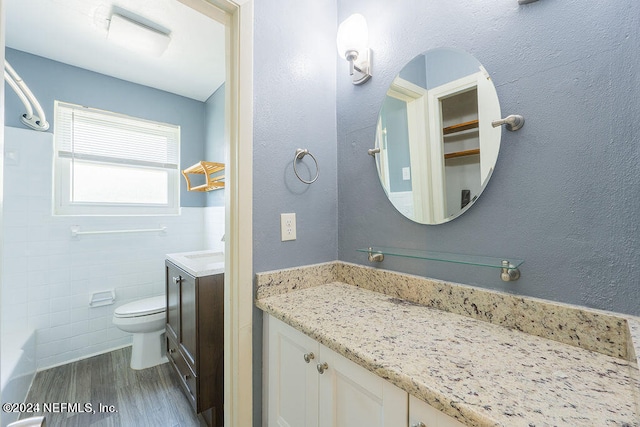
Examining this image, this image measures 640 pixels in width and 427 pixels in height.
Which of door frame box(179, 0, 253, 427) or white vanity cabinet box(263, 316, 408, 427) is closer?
white vanity cabinet box(263, 316, 408, 427)

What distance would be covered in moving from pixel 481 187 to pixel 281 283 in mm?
818

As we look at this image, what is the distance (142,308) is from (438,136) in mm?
2408

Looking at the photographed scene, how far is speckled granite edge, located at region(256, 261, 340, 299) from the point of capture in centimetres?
105

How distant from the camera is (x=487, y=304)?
0.81m

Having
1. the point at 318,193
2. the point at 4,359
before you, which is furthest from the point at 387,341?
the point at 4,359

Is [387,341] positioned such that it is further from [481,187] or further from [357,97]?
[357,97]

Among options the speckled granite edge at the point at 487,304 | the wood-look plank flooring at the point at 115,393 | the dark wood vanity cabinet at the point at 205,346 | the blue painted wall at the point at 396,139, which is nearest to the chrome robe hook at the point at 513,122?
the blue painted wall at the point at 396,139

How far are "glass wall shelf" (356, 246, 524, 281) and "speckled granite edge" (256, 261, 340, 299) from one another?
0.20 m

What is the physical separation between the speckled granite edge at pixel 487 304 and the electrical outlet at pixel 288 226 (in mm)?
143

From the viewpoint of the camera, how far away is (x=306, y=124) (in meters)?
1.21

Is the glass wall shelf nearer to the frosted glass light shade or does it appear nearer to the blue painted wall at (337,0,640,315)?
the blue painted wall at (337,0,640,315)
